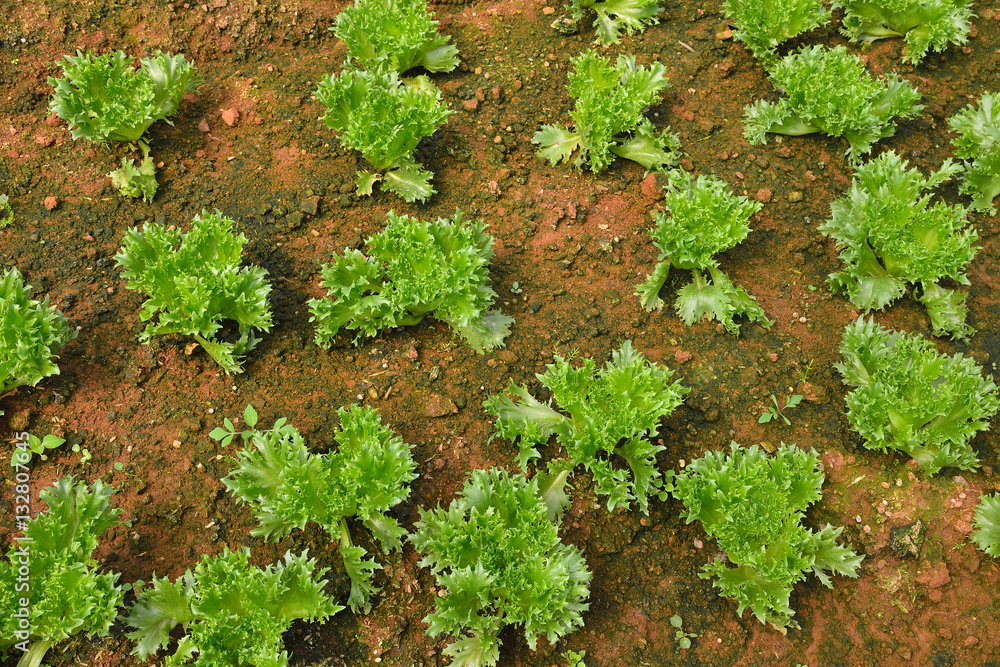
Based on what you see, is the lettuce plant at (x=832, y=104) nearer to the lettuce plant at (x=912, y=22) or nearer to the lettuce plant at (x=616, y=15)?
the lettuce plant at (x=912, y=22)

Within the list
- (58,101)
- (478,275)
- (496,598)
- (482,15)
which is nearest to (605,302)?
(478,275)

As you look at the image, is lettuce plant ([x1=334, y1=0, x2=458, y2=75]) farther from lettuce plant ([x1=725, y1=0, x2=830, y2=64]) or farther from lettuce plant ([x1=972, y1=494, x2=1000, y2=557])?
lettuce plant ([x1=972, y1=494, x2=1000, y2=557])

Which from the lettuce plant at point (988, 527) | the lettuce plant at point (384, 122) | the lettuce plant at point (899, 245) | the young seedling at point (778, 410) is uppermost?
the lettuce plant at point (384, 122)

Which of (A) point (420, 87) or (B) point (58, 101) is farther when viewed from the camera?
(A) point (420, 87)

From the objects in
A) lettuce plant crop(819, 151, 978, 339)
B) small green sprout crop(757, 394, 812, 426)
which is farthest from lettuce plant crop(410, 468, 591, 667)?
lettuce plant crop(819, 151, 978, 339)

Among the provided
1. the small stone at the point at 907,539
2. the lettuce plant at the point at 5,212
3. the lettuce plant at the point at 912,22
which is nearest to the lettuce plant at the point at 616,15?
the lettuce plant at the point at 912,22

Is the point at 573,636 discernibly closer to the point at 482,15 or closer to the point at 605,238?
the point at 605,238

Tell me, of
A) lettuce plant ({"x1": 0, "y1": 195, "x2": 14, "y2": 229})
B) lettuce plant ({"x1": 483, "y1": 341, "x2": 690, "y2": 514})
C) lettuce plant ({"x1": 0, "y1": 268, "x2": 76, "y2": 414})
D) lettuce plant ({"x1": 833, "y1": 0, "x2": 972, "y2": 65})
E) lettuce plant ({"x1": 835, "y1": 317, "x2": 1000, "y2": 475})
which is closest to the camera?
lettuce plant ({"x1": 0, "y1": 268, "x2": 76, "y2": 414})
